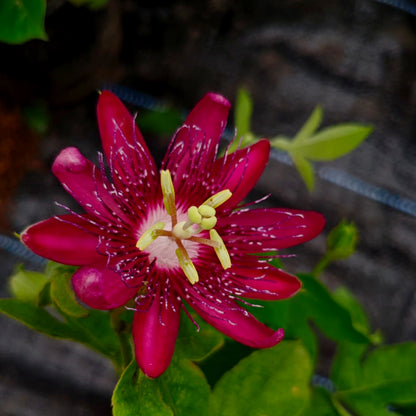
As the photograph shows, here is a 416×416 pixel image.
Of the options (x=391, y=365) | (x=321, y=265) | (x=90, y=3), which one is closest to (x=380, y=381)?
(x=391, y=365)

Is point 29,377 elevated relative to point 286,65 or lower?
lower

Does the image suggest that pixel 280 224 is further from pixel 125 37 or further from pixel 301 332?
pixel 125 37

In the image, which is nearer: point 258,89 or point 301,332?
point 301,332

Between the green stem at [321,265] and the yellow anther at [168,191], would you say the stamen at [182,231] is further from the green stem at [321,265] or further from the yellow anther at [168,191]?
the green stem at [321,265]

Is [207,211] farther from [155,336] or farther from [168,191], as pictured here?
[155,336]

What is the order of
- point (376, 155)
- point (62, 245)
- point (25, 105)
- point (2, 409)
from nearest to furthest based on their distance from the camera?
1. point (62, 245)
2. point (2, 409)
3. point (25, 105)
4. point (376, 155)

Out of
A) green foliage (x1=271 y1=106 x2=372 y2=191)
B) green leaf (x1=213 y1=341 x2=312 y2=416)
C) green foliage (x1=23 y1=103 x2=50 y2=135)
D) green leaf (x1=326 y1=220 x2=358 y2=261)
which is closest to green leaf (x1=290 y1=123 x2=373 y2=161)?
green foliage (x1=271 y1=106 x2=372 y2=191)

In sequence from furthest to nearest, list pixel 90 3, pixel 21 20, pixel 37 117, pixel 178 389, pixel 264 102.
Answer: pixel 264 102
pixel 37 117
pixel 90 3
pixel 21 20
pixel 178 389

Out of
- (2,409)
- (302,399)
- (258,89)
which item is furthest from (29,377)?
(258,89)
